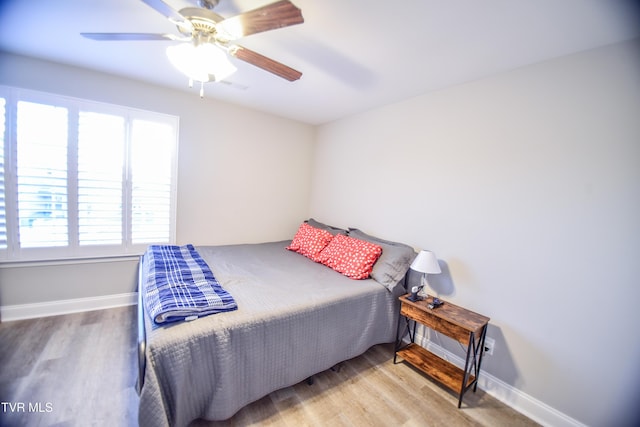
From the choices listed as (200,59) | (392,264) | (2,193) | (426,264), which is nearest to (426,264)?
(426,264)

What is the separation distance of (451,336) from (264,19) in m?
2.30

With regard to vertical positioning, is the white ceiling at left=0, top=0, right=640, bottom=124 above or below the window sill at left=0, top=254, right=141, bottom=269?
above

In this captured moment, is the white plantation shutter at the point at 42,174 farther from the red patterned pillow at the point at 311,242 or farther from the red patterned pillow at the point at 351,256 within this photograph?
the red patterned pillow at the point at 351,256

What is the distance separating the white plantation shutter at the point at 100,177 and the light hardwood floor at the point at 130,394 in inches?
37.8

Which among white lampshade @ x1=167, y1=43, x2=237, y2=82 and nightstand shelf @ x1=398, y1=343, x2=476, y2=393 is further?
nightstand shelf @ x1=398, y1=343, x2=476, y2=393

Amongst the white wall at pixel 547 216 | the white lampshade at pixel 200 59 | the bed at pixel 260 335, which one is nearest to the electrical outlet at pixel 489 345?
the white wall at pixel 547 216

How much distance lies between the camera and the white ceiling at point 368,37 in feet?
4.30

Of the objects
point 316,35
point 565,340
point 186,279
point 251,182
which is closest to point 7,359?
point 186,279

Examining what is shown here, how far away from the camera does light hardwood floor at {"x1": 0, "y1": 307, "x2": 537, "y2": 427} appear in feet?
4.98

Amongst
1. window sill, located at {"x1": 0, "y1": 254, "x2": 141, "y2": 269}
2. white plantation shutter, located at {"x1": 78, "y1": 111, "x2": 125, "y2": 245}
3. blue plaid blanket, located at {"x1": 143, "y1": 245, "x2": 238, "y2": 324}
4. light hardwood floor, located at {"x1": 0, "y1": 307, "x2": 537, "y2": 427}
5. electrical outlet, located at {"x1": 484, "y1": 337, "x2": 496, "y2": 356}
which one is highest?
white plantation shutter, located at {"x1": 78, "y1": 111, "x2": 125, "y2": 245}

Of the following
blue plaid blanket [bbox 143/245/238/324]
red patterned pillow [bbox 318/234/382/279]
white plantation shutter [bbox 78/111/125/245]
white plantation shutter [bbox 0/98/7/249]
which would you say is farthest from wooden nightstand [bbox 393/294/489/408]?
white plantation shutter [bbox 0/98/7/249]

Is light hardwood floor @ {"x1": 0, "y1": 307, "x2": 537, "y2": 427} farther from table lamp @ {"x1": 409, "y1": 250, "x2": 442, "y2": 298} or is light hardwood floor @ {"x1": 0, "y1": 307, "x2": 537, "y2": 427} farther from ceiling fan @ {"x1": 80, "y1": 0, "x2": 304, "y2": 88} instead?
ceiling fan @ {"x1": 80, "y1": 0, "x2": 304, "y2": 88}

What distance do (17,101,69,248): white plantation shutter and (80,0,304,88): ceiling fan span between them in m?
1.58

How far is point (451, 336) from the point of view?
183cm
